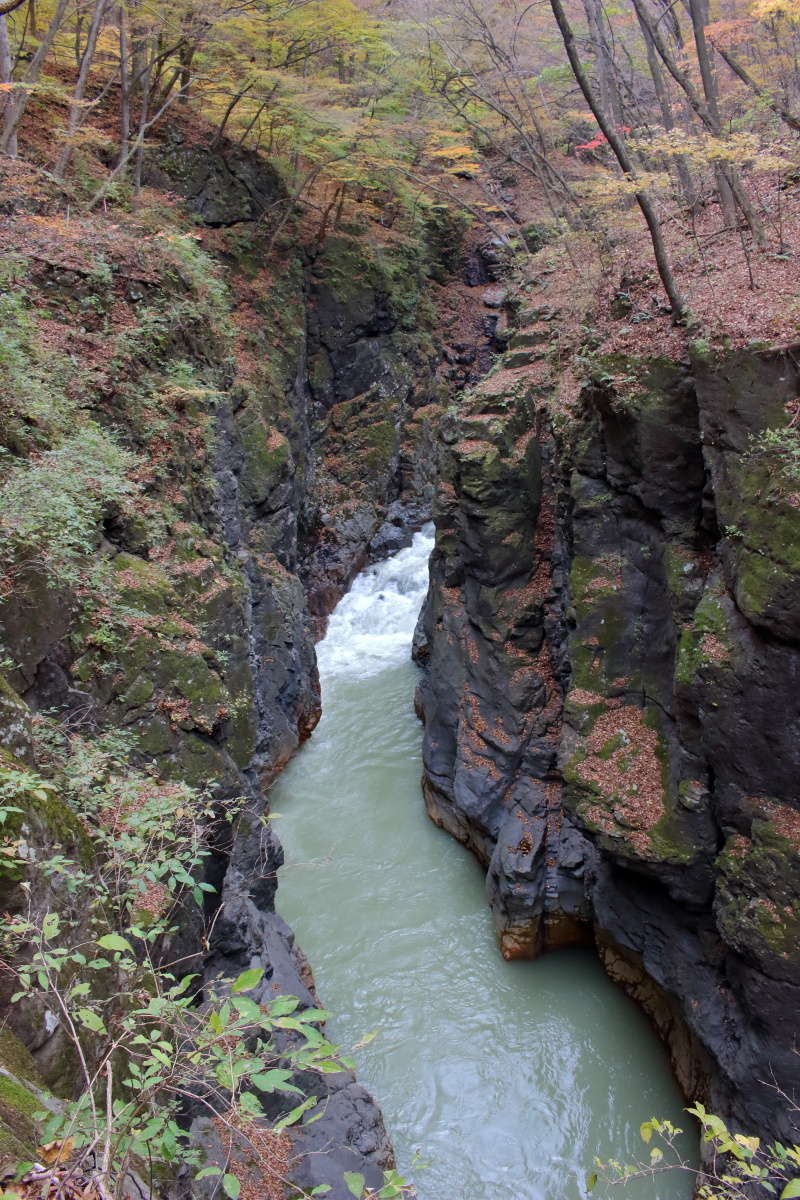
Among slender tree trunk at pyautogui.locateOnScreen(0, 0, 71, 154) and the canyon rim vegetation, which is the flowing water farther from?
slender tree trunk at pyautogui.locateOnScreen(0, 0, 71, 154)

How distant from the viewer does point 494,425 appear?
1115cm

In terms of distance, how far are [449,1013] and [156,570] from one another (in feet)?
22.6

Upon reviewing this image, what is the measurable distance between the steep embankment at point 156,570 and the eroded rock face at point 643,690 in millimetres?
3589

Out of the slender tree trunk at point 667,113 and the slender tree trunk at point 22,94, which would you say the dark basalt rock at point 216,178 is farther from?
the slender tree trunk at point 667,113

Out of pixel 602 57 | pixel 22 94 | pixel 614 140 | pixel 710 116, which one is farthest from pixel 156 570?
pixel 602 57

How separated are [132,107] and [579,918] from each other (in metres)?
20.5

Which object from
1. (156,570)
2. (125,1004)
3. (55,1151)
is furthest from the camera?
(156,570)

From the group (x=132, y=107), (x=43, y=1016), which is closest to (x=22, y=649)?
(x=43, y=1016)

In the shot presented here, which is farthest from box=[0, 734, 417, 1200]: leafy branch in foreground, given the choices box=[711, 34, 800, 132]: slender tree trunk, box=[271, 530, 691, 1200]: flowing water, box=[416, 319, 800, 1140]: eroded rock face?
box=[711, 34, 800, 132]: slender tree trunk

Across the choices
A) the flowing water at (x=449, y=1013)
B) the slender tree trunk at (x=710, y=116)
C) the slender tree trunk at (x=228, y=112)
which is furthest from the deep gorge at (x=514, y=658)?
the slender tree trunk at (x=228, y=112)

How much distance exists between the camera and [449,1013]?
868 cm

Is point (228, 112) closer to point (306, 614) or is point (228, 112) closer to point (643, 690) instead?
point (306, 614)

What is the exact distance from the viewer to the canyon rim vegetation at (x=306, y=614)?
3590 millimetres

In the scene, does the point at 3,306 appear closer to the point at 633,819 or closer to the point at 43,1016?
A: the point at 43,1016
